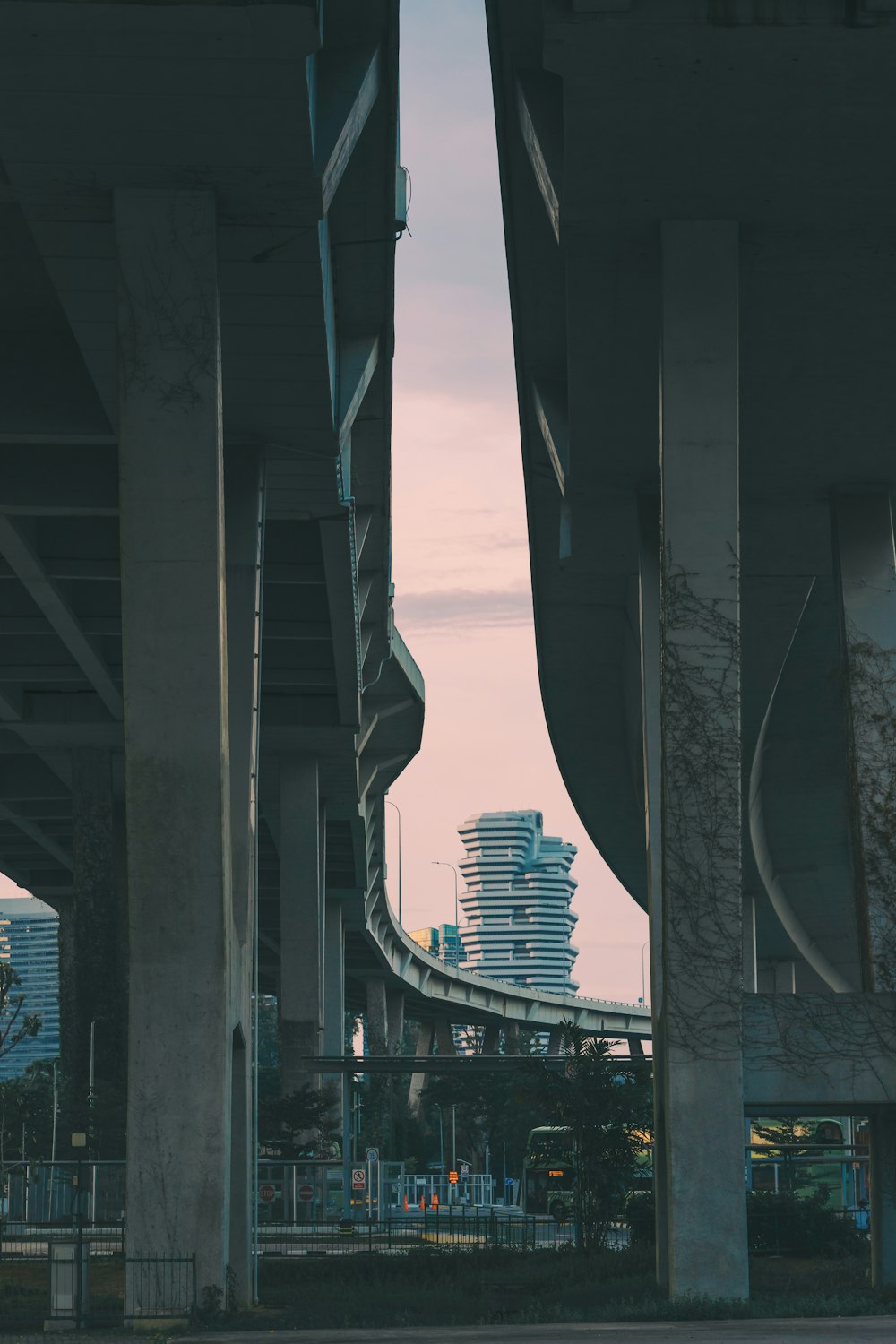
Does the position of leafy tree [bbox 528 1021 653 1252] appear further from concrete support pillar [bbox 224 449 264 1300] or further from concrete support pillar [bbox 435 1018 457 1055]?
concrete support pillar [bbox 435 1018 457 1055]

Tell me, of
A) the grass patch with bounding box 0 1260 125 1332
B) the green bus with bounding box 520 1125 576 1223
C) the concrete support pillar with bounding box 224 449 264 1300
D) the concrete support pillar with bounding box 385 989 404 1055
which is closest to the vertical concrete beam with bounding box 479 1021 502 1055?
the concrete support pillar with bounding box 385 989 404 1055

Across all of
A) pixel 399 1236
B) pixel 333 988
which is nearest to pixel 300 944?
pixel 399 1236

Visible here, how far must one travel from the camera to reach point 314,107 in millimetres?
20812

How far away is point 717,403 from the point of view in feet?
72.0

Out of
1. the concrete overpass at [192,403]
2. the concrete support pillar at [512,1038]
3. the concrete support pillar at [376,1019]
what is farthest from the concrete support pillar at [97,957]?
the concrete support pillar at [512,1038]

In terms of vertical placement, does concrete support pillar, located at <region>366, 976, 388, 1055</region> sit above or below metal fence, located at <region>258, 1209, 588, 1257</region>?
above

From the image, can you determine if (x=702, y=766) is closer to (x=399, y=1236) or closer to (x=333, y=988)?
(x=399, y=1236)

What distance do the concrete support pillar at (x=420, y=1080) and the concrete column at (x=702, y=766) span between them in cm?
8666

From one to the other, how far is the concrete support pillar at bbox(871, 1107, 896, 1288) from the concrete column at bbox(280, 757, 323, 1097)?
2804 cm

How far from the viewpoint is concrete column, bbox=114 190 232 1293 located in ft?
62.7

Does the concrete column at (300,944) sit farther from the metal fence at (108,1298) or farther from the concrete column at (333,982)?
the metal fence at (108,1298)

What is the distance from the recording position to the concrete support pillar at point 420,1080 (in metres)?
116

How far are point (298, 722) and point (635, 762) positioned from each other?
31.1 ft

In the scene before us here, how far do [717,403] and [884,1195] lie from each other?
1062cm
